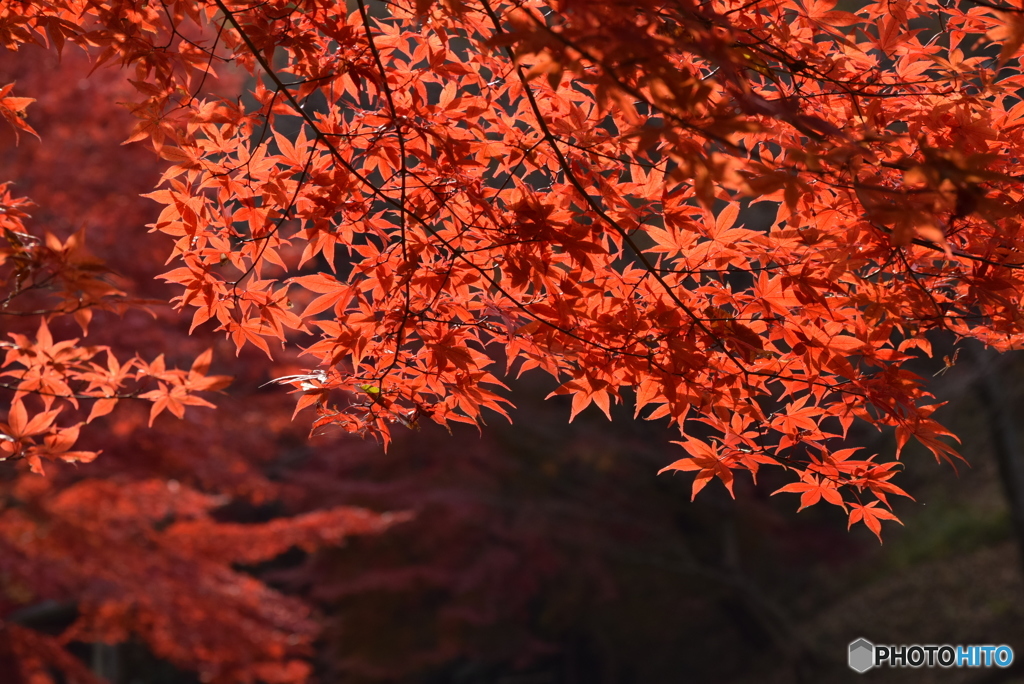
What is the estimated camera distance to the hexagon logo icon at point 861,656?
7035 mm

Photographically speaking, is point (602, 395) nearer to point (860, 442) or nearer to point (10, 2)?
point (10, 2)

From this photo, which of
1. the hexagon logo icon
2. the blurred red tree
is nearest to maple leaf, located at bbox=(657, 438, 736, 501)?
the blurred red tree

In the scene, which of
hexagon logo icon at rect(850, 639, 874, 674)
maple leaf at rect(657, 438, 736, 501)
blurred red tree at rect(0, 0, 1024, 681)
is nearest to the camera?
blurred red tree at rect(0, 0, 1024, 681)

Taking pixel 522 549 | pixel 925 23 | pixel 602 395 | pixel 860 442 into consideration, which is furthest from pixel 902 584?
pixel 602 395

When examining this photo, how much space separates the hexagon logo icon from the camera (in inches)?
277

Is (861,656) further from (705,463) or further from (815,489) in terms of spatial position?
(705,463)

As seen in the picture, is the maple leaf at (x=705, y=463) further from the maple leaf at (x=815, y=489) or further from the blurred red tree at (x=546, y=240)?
the maple leaf at (x=815, y=489)

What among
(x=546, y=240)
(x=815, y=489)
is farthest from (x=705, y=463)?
(x=546, y=240)

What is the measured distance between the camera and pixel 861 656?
23.4 ft

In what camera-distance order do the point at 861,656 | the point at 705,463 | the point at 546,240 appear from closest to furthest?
1. the point at 546,240
2. the point at 705,463
3. the point at 861,656

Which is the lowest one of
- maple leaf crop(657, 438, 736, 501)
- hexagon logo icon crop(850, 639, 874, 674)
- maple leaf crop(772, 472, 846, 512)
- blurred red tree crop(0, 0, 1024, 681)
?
hexagon logo icon crop(850, 639, 874, 674)

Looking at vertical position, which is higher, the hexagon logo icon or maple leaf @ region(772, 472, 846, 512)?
maple leaf @ region(772, 472, 846, 512)

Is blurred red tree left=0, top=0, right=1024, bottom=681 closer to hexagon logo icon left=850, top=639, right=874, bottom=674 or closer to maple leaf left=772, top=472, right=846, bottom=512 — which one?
maple leaf left=772, top=472, right=846, bottom=512

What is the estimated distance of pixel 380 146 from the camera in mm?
1440
